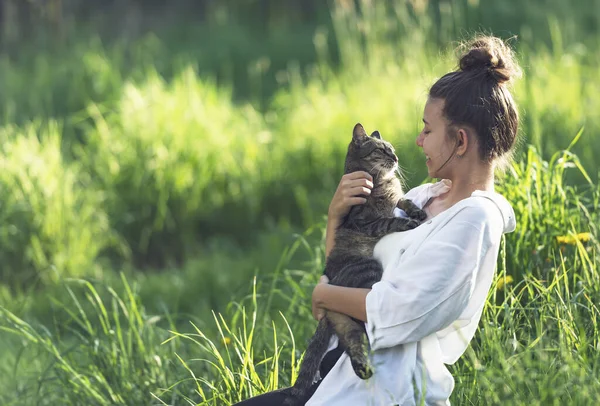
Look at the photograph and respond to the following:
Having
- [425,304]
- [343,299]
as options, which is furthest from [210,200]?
[425,304]

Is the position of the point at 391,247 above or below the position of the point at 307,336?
above

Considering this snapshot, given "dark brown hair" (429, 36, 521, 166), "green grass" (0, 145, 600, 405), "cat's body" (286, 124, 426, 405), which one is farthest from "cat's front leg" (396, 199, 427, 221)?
"green grass" (0, 145, 600, 405)

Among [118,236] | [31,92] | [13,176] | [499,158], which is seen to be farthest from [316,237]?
[31,92]

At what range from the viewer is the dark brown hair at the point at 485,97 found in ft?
9.18

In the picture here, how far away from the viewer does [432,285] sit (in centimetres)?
259

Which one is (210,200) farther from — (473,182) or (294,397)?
(473,182)

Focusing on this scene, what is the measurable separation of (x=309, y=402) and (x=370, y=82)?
5.65 metres

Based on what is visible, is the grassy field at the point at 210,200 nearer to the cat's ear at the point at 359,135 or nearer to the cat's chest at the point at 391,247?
the cat's chest at the point at 391,247

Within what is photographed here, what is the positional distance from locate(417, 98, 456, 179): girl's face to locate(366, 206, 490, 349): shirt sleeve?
25 cm

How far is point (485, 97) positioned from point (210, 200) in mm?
4498

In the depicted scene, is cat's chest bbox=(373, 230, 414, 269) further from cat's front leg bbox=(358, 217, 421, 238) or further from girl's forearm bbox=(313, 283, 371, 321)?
girl's forearm bbox=(313, 283, 371, 321)

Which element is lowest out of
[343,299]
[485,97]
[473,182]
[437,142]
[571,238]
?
[571,238]

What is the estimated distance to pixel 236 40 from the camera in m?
11.1

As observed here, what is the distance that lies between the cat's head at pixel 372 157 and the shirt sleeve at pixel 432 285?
688 millimetres
